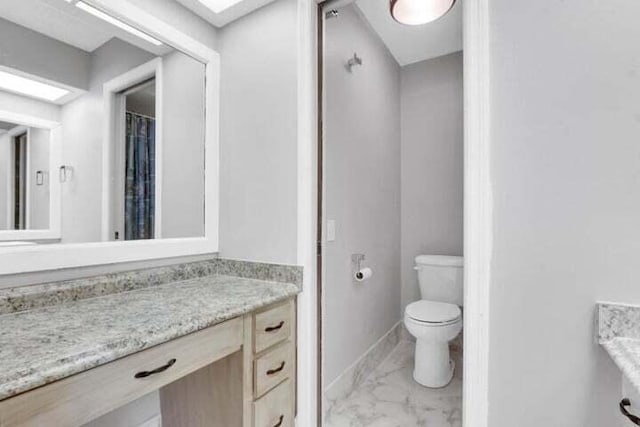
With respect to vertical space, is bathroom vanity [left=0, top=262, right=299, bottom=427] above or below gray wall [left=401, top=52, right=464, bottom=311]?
below

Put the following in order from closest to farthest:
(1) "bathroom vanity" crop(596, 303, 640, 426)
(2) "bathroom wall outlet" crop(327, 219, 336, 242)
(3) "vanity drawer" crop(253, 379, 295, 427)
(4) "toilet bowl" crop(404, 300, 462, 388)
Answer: (1) "bathroom vanity" crop(596, 303, 640, 426), (3) "vanity drawer" crop(253, 379, 295, 427), (2) "bathroom wall outlet" crop(327, 219, 336, 242), (4) "toilet bowl" crop(404, 300, 462, 388)

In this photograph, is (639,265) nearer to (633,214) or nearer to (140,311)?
(633,214)

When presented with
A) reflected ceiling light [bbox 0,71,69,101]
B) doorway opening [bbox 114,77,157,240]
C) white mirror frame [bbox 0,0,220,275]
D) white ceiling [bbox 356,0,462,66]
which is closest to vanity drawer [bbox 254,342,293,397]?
white mirror frame [bbox 0,0,220,275]

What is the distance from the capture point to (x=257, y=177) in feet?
5.27

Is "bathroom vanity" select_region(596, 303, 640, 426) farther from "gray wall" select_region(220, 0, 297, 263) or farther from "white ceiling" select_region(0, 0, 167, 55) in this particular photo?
"white ceiling" select_region(0, 0, 167, 55)

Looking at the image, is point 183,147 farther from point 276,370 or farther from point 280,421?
point 280,421

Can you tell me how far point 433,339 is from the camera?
2.02 meters

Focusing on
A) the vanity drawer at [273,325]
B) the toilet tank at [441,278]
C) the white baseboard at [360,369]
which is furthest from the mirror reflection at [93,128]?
the toilet tank at [441,278]

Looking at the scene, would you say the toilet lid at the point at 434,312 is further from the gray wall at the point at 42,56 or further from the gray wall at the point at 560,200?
the gray wall at the point at 42,56

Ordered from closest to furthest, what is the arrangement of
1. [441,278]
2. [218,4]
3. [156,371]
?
1. [156,371]
2. [218,4]
3. [441,278]

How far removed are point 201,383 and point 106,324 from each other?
Answer: 54 centimetres

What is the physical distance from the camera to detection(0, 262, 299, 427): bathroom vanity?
712mm

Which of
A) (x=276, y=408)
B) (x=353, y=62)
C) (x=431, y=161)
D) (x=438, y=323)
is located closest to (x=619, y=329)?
(x=438, y=323)

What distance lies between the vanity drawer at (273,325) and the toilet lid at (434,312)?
3.41 feet
